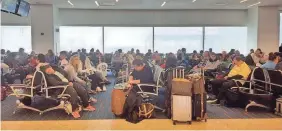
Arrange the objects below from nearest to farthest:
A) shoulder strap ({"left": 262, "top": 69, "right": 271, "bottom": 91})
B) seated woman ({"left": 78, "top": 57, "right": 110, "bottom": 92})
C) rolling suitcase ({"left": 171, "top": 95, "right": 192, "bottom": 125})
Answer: rolling suitcase ({"left": 171, "top": 95, "right": 192, "bottom": 125}) → shoulder strap ({"left": 262, "top": 69, "right": 271, "bottom": 91}) → seated woman ({"left": 78, "top": 57, "right": 110, "bottom": 92})

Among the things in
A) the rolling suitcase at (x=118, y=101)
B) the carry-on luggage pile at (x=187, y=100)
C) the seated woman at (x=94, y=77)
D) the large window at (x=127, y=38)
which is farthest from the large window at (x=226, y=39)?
the carry-on luggage pile at (x=187, y=100)

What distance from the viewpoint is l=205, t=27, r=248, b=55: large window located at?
16109 millimetres

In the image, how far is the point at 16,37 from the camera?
1552 cm

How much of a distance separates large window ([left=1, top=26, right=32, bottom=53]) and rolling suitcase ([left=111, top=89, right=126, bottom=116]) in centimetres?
1079

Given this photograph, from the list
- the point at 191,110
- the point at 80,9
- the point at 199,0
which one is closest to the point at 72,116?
the point at 191,110

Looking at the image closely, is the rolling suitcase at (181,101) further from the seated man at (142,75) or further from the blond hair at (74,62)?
the blond hair at (74,62)

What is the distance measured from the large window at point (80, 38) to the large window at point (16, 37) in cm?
156

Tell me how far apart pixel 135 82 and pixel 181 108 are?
100 cm

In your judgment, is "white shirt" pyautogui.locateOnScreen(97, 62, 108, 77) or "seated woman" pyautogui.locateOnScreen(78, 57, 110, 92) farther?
"white shirt" pyautogui.locateOnScreen(97, 62, 108, 77)

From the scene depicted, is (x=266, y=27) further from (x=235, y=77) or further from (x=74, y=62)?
(x=74, y=62)

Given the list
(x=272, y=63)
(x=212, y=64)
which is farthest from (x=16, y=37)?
(x=272, y=63)

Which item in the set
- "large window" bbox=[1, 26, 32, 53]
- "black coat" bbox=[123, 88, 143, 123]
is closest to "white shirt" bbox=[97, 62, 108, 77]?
"black coat" bbox=[123, 88, 143, 123]

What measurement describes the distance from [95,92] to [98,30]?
7906 millimetres

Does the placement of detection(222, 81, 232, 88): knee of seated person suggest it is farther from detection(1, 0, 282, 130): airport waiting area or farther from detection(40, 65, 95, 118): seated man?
detection(40, 65, 95, 118): seated man
